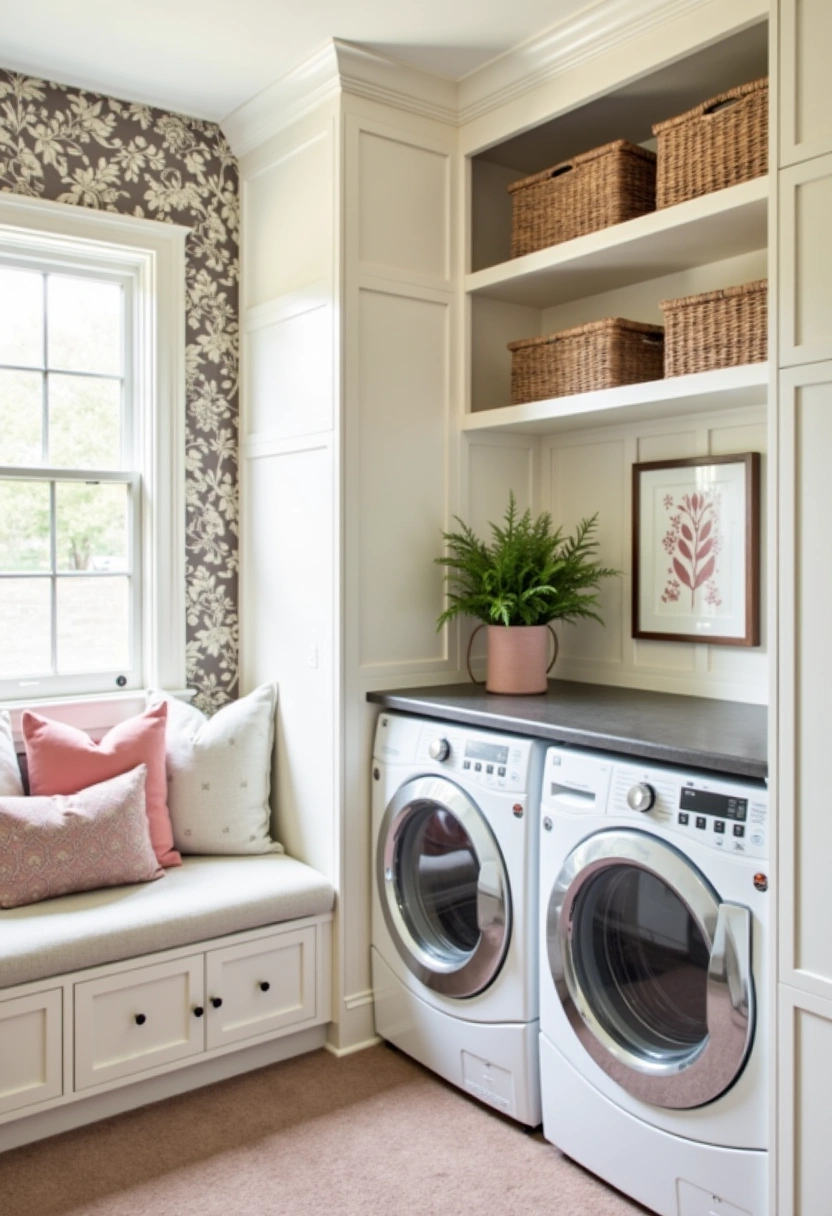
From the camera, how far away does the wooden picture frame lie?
2.70m

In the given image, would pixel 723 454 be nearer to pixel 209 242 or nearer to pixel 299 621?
pixel 299 621

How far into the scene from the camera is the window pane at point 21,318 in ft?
9.97

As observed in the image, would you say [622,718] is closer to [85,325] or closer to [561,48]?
[561,48]

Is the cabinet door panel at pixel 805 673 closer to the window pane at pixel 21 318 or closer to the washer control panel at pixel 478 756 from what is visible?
the washer control panel at pixel 478 756

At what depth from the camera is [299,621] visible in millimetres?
3047

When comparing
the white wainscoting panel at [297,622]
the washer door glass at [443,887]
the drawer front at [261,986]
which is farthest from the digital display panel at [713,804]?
the drawer front at [261,986]

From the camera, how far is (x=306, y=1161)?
2.37 meters

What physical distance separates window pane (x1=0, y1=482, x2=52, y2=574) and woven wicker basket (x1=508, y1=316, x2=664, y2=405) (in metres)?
1.51

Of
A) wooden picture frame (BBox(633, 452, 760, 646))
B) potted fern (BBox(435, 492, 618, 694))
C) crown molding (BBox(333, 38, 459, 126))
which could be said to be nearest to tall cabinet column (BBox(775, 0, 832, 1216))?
wooden picture frame (BBox(633, 452, 760, 646))

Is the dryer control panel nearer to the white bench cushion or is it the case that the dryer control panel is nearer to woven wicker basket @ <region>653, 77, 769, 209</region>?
the white bench cushion

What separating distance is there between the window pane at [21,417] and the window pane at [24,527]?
3.3 inches

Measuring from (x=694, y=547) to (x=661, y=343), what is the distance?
1.91 feet

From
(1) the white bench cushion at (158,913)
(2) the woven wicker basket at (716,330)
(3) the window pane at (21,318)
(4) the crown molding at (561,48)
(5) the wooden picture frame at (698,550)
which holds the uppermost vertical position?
(4) the crown molding at (561,48)

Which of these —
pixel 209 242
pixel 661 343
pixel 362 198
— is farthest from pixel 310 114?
pixel 661 343
